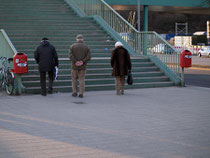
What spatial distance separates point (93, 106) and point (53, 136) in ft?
10.9

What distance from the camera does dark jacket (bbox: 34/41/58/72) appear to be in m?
12.4

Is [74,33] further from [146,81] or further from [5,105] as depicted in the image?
[5,105]

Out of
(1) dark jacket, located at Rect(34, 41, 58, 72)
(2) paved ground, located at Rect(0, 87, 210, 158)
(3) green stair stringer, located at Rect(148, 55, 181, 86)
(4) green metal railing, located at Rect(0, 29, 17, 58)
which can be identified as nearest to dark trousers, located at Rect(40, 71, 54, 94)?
(1) dark jacket, located at Rect(34, 41, 58, 72)

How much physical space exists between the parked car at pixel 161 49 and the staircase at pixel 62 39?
0.45 metres

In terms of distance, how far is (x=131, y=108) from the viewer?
10.2 m

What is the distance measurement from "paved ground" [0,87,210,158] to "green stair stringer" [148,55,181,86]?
2.68m

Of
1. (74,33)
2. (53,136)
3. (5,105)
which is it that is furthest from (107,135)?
(74,33)

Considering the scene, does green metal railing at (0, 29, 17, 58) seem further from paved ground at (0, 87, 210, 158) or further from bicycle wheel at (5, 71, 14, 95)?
paved ground at (0, 87, 210, 158)

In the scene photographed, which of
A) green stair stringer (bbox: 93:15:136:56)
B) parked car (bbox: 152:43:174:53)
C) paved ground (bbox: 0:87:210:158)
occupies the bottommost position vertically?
paved ground (bbox: 0:87:210:158)

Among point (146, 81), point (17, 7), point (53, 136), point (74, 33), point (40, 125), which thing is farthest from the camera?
point (17, 7)

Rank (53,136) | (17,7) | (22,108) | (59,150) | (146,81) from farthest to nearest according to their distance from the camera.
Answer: (17,7)
(146,81)
(22,108)
(53,136)
(59,150)

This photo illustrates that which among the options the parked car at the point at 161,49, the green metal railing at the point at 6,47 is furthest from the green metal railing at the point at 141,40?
Answer: the green metal railing at the point at 6,47

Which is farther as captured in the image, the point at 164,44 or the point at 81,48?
the point at 164,44

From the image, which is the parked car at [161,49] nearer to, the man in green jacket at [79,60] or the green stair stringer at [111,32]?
the green stair stringer at [111,32]
